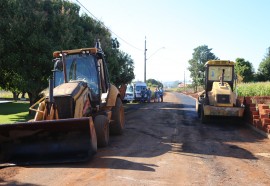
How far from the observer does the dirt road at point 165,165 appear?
21.8 ft

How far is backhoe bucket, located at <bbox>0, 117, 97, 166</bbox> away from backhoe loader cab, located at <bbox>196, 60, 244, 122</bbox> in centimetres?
811

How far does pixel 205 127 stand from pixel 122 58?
58.4ft

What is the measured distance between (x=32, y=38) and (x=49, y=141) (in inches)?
461

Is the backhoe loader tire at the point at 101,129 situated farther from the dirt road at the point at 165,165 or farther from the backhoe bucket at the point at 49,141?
the backhoe bucket at the point at 49,141

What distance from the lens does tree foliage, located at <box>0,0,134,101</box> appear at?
18.6 metres

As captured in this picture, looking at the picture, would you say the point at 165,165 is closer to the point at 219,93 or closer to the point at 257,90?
the point at 219,93

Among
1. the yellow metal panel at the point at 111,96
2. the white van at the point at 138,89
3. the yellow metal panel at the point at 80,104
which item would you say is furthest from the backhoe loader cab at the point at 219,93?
the white van at the point at 138,89

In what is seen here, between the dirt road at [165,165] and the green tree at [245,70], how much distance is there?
49703 millimetres

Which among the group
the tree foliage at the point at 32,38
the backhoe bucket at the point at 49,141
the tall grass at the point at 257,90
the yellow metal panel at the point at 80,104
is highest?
the tree foliage at the point at 32,38

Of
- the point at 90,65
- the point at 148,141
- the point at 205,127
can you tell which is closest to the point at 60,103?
the point at 90,65

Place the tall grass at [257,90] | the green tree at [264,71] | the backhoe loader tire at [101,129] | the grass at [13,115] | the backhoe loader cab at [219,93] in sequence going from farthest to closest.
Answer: the green tree at [264,71], the tall grass at [257,90], the grass at [13,115], the backhoe loader cab at [219,93], the backhoe loader tire at [101,129]

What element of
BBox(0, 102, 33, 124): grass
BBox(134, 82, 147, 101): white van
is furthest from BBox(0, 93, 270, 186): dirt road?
BBox(134, 82, 147, 101): white van

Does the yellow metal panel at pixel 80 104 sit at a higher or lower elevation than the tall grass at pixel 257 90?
lower

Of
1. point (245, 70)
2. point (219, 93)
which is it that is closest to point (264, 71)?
point (245, 70)
